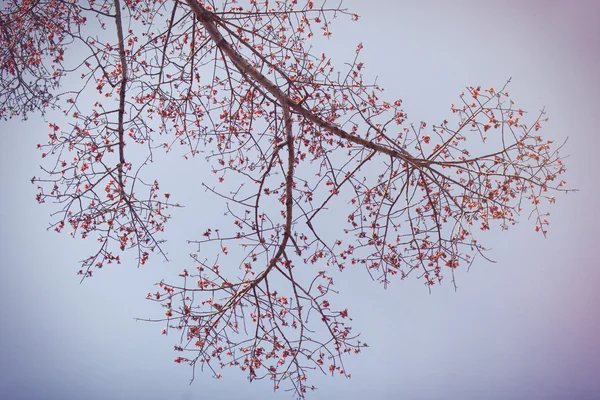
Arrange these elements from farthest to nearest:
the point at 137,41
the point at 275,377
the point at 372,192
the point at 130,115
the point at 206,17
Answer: the point at 137,41 → the point at 130,115 → the point at 372,192 → the point at 275,377 → the point at 206,17

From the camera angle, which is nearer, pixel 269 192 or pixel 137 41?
pixel 269 192

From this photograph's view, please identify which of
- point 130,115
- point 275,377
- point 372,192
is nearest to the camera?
point 275,377

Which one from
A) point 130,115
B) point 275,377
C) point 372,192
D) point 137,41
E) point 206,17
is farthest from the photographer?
point 137,41

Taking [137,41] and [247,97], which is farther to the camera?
[137,41]

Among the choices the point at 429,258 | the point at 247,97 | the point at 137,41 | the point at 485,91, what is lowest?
the point at 429,258

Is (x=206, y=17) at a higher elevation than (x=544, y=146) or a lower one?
higher

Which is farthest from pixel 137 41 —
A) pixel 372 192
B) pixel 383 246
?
pixel 383 246

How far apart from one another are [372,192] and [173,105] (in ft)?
7.08

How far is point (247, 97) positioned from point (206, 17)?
84 cm

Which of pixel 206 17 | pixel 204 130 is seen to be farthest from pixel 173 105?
pixel 206 17

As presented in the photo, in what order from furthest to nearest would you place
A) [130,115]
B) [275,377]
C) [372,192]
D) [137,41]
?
[137,41]
[130,115]
[372,192]
[275,377]

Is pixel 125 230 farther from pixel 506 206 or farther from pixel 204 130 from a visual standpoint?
pixel 506 206

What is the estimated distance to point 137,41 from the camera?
4562 mm

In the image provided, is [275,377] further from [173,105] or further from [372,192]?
[173,105]
